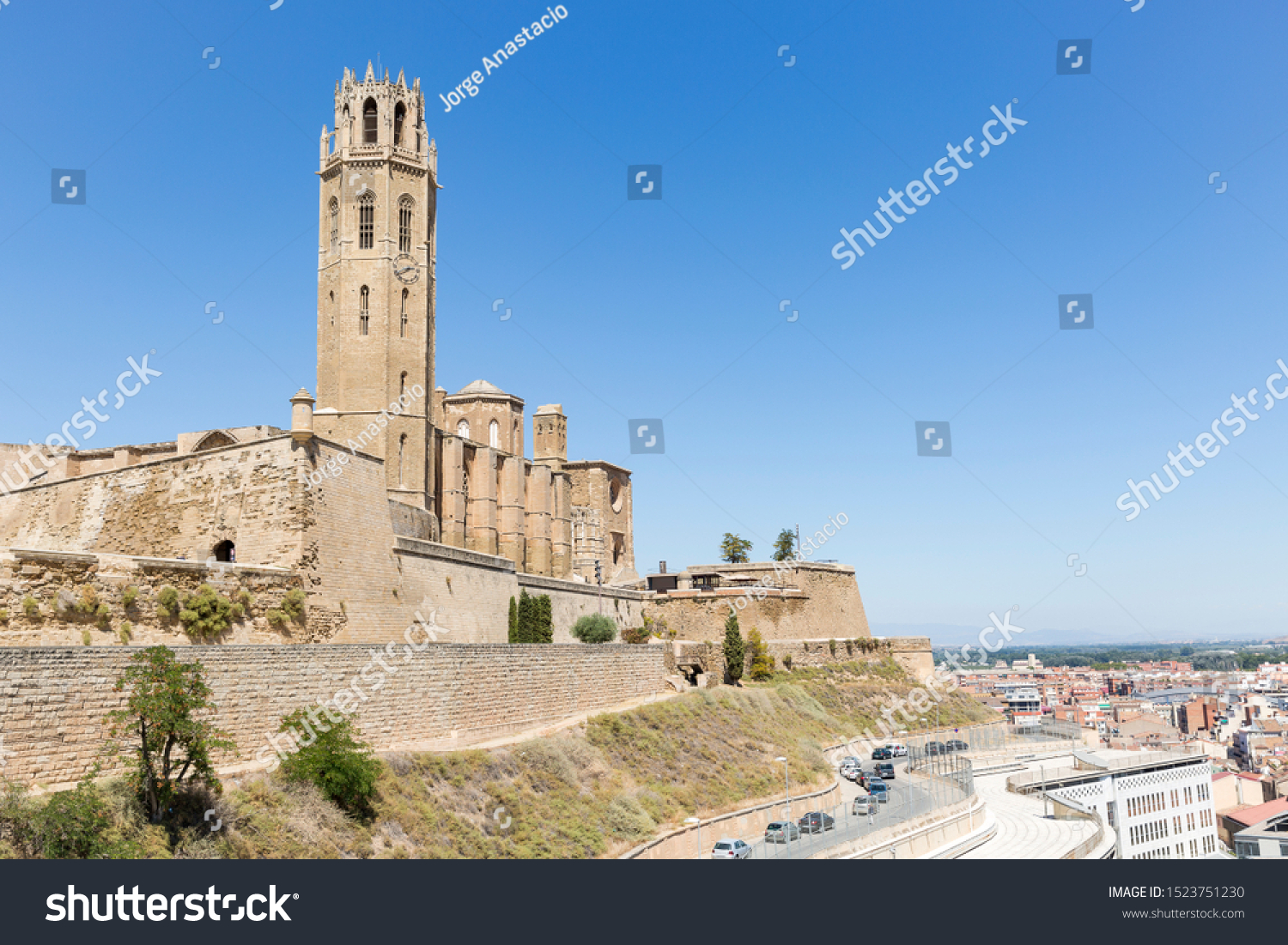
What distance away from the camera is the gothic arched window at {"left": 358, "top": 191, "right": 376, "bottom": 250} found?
43812mm

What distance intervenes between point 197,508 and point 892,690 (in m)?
41.0

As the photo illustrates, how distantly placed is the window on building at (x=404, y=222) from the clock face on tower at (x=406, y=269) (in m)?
0.43

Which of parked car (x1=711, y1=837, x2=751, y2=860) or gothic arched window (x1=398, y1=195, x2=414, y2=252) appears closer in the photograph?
parked car (x1=711, y1=837, x2=751, y2=860)

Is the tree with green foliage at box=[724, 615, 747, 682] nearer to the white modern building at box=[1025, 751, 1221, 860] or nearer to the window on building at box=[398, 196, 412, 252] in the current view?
the white modern building at box=[1025, 751, 1221, 860]

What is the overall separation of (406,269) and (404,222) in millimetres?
2293

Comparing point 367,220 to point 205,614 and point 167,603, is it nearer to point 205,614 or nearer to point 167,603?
point 205,614

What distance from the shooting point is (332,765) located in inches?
712

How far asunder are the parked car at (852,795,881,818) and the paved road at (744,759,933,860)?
19cm

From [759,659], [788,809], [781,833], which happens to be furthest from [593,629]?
[781,833]

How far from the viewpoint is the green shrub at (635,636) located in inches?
1761

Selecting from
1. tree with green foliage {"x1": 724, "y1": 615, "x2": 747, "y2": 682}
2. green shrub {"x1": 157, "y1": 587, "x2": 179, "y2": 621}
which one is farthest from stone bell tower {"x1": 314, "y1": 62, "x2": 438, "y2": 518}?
green shrub {"x1": 157, "y1": 587, "x2": 179, "y2": 621}

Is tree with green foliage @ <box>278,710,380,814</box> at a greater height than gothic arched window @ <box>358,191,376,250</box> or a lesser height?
lesser
